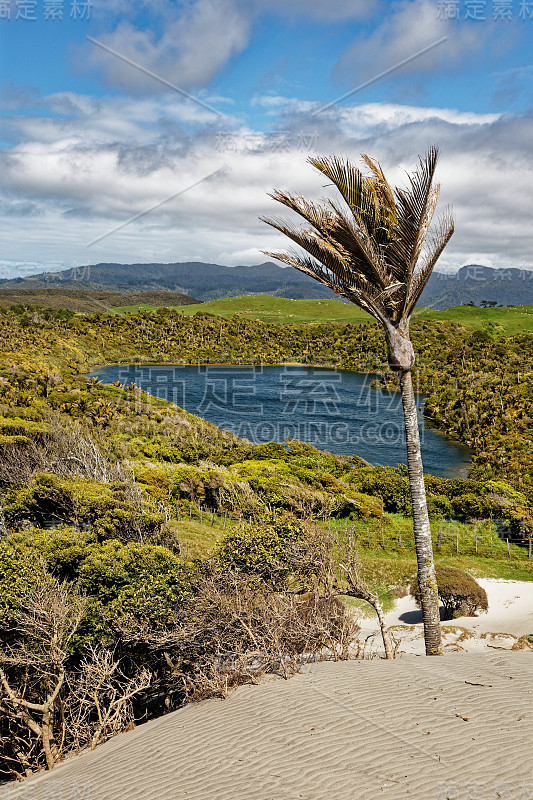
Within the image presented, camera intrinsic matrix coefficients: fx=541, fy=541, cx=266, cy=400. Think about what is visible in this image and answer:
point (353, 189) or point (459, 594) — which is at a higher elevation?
point (353, 189)

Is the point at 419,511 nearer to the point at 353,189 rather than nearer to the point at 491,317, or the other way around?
the point at 353,189

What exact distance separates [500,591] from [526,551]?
18.7ft

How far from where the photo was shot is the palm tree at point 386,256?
→ 9.01 metres

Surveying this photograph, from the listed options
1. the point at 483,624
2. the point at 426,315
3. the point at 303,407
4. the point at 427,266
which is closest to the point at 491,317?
the point at 426,315

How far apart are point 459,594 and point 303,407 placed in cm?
5320

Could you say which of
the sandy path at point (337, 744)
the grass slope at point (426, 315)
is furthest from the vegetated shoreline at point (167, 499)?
the grass slope at point (426, 315)

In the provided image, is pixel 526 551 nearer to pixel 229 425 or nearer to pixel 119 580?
pixel 119 580

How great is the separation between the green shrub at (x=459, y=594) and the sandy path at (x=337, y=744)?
7612mm

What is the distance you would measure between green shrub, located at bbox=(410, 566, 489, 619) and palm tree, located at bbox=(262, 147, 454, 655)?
6.83 m

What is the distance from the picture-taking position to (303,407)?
228 feet

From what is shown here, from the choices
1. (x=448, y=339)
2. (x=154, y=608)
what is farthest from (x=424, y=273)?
(x=448, y=339)

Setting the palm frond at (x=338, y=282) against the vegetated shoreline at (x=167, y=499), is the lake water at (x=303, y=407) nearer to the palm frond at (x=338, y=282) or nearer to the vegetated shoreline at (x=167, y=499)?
the vegetated shoreline at (x=167, y=499)

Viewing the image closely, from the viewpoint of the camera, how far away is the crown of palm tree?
8.95m

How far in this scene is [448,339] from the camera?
104 metres
